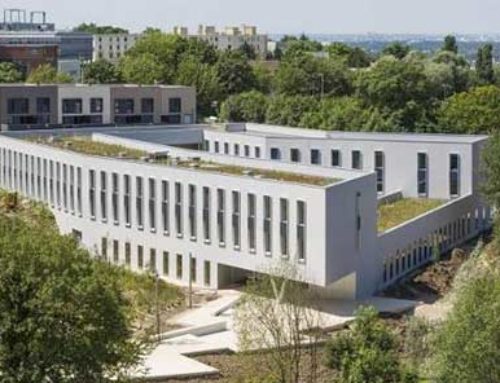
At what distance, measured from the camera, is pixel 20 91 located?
2229 inches

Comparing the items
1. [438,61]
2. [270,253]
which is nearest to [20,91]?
[270,253]

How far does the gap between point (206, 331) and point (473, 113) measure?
36246 mm

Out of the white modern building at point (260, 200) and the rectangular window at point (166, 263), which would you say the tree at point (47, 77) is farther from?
the rectangular window at point (166, 263)

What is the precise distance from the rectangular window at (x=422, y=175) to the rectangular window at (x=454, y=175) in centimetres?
106

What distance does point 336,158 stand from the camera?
158 ft

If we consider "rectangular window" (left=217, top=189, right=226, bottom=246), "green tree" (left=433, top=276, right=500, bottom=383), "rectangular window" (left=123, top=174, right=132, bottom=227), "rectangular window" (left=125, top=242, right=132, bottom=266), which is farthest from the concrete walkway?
"green tree" (left=433, top=276, right=500, bottom=383)

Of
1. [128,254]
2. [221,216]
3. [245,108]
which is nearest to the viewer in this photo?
[221,216]

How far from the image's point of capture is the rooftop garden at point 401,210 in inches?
1603

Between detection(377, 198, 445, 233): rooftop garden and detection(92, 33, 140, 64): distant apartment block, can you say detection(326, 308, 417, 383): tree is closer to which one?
detection(377, 198, 445, 233): rooftop garden

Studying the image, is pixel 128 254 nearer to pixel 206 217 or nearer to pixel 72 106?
pixel 206 217

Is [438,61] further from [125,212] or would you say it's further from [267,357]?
[267,357]

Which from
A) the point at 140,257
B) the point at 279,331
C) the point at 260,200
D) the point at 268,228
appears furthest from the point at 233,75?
the point at 279,331

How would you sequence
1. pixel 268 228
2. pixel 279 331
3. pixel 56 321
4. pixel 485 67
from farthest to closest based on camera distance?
1. pixel 485 67
2. pixel 268 228
3. pixel 279 331
4. pixel 56 321

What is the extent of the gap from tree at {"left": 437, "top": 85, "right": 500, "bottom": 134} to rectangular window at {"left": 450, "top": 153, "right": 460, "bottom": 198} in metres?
18.2
